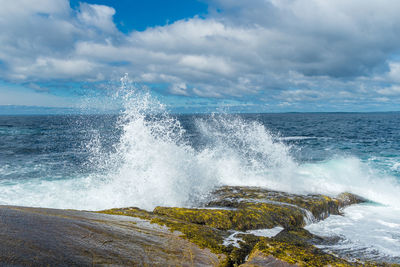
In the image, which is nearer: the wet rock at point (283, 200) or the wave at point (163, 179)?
the wet rock at point (283, 200)

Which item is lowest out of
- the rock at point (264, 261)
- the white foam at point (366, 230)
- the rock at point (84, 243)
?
the white foam at point (366, 230)

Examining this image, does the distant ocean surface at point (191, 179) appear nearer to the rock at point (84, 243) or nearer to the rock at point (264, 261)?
the rock at point (264, 261)

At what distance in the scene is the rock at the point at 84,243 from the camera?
323 centimetres

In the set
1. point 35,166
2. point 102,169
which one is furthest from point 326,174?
point 35,166

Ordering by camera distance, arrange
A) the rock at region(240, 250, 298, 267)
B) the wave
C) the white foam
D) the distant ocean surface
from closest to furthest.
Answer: the rock at region(240, 250, 298, 267), the white foam, the distant ocean surface, the wave

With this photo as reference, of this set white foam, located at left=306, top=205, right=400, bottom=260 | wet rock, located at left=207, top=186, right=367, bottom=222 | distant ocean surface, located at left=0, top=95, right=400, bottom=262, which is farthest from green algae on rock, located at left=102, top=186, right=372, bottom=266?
distant ocean surface, located at left=0, top=95, right=400, bottom=262

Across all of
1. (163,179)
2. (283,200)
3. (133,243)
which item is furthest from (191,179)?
(133,243)

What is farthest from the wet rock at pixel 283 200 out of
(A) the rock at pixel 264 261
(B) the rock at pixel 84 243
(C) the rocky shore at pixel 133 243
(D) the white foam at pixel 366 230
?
(B) the rock at pixel 84 243

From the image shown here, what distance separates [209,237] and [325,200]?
6.23m

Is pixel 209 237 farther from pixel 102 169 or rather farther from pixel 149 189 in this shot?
pixel 102 169

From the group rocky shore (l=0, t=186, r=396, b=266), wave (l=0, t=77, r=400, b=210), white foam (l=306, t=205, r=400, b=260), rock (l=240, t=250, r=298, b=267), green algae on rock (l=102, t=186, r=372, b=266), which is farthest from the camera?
wave (l=0, t=77, r=400, b=210)

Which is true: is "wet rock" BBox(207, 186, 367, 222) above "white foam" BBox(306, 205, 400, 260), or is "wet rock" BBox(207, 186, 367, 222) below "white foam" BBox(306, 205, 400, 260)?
above

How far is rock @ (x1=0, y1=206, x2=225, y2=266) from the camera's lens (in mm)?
3234

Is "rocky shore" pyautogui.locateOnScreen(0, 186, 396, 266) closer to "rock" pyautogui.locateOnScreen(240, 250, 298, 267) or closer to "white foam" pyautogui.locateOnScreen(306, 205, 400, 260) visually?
"rock" pyautogui.locateOnScreen(240, 250, 298, 267)
